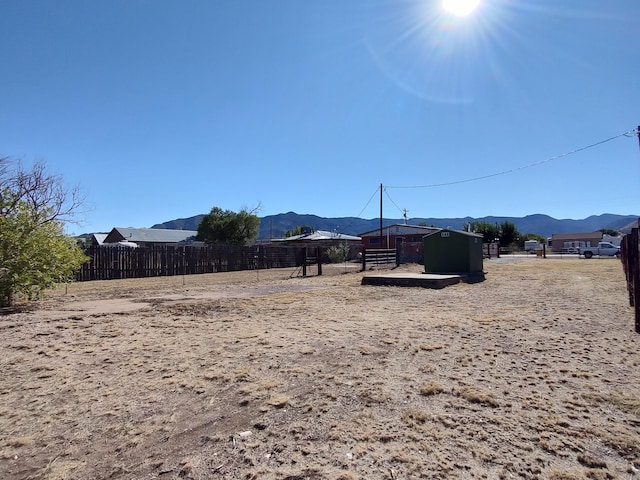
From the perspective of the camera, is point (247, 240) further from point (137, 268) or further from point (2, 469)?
A: point (2, 469)

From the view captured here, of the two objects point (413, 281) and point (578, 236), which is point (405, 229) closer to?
point (413, 281)

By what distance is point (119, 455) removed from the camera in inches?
112

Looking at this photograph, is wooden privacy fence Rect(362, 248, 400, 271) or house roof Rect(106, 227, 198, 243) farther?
house roof Rect(106, 227, 198, 243)

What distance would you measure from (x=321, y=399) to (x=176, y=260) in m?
21.0

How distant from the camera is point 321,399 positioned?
12.1 feet

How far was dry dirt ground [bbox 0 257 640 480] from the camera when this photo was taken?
269cm

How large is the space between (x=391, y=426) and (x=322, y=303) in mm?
6515

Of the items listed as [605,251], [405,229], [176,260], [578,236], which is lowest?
[605,251]

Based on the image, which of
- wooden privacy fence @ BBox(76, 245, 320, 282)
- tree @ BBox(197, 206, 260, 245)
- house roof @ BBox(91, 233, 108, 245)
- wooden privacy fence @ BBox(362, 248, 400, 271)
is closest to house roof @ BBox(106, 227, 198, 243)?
house roof @ BBox(91, 233, 108, 245)

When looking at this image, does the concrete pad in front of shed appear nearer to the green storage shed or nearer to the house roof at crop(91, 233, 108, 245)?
the green storage shed

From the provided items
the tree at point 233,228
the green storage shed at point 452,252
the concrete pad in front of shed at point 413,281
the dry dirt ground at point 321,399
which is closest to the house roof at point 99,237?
the tree at point 233,228

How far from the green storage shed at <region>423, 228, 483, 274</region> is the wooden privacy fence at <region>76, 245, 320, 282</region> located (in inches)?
228

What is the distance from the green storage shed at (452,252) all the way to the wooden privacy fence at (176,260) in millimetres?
5803

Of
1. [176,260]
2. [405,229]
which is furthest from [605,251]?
[176,260]
